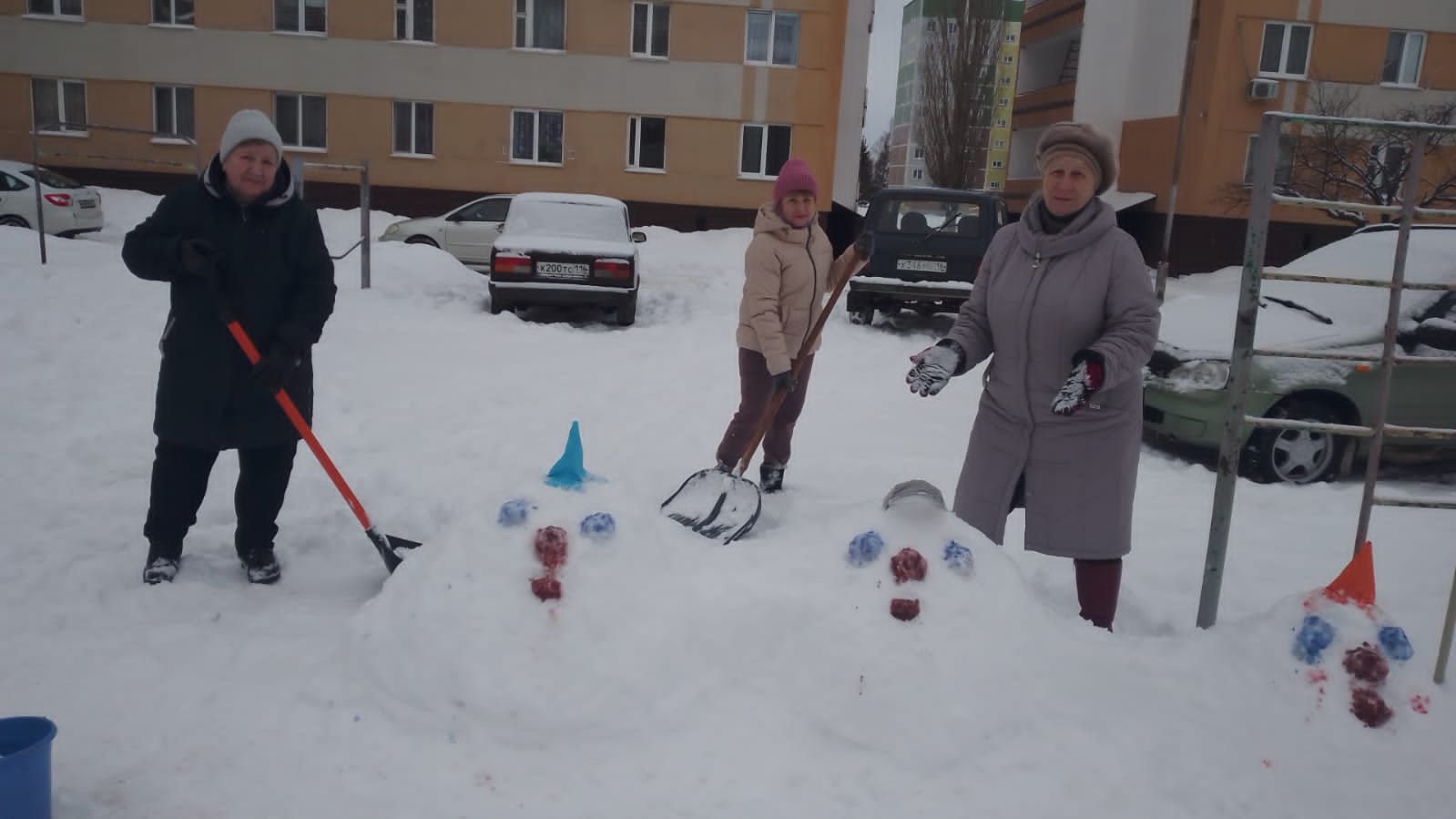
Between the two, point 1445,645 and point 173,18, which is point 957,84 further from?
point 1445,645

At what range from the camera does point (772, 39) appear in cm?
2225

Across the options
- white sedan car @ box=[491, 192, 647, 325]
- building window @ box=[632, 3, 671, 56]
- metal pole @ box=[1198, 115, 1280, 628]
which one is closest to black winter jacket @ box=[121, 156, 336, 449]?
metal pole @ box=[1198, 115, 1280, 628]

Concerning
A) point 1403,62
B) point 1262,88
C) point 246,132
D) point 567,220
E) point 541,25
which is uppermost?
point 1403,62

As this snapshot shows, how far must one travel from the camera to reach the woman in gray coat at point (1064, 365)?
311 centimetres

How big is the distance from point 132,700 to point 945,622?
229 cm

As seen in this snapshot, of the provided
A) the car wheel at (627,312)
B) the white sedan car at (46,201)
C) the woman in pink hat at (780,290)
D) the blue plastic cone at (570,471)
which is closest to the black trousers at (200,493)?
the blue plastic cone at (570,471)

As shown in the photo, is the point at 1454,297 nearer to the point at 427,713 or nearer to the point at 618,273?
the point at 427,713

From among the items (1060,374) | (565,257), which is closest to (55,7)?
(565,257)

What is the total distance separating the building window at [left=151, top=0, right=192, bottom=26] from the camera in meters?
21.9

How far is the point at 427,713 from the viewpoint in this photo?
288 centimetres

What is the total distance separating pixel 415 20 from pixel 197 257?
20.7m

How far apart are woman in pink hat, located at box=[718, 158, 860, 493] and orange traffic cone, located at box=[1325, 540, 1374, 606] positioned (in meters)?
2.34

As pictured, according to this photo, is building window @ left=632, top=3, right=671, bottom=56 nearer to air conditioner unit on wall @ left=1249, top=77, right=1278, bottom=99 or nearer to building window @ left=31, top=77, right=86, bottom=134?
building window @ left=31, top=77, right=86, bottom=134

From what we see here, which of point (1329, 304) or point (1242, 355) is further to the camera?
point (1329, 304)
